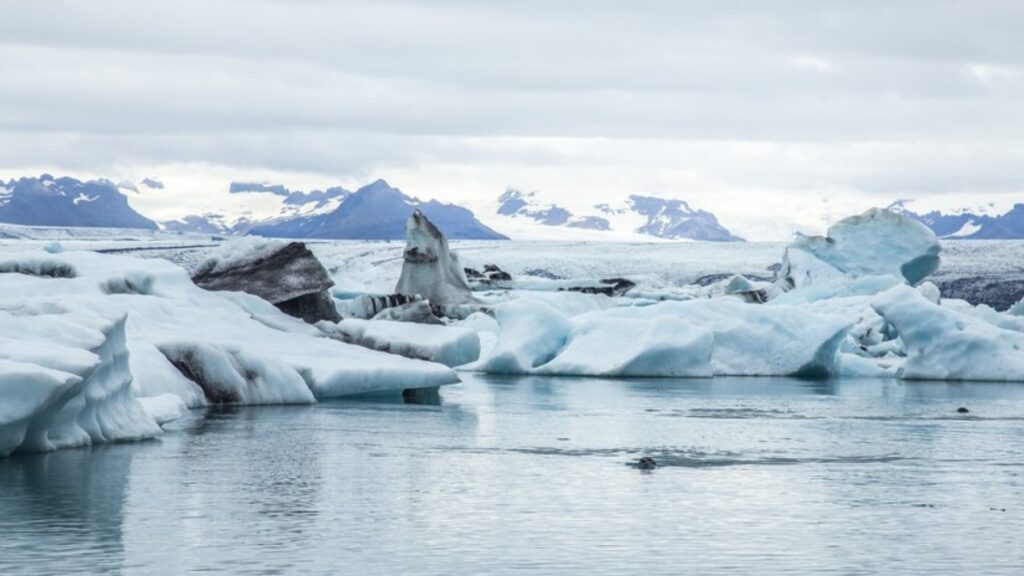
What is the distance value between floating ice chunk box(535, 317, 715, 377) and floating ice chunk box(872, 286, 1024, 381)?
3083mm

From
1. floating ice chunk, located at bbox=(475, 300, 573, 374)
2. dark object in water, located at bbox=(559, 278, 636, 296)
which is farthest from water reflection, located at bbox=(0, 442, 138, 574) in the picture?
dark object in water, located at bbox=(559, 278, 636, 296)

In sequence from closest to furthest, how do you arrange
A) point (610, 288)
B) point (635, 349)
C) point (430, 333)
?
point (430, 333), point (635, 349), point (610, 288)

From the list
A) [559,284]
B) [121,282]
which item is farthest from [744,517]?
[559,284]

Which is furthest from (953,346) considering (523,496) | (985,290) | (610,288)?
(985,290)

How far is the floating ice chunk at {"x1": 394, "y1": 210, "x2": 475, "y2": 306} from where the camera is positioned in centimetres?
3844

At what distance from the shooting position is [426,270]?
3881 cm

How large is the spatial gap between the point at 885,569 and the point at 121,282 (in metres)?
15.3

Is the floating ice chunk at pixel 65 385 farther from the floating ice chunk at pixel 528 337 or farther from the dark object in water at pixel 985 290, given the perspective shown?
the dark object in water at pixel 985 290

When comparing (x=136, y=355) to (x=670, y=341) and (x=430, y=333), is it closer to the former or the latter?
(x=430, y=333)

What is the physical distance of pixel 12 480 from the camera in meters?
11.5

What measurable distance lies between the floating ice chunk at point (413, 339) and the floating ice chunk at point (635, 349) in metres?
3.67

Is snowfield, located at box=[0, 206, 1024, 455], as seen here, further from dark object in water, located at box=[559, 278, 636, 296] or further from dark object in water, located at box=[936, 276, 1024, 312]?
dark object in water, located at box=[936, 276, 1024, 312]

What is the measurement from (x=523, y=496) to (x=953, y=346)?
56.7 feet

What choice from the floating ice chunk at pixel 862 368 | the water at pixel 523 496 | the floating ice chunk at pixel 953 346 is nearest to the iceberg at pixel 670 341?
the floating ice chunk at pixel 862 368
